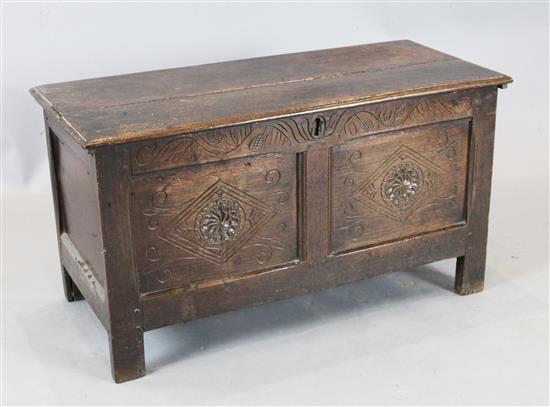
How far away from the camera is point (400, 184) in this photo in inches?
156

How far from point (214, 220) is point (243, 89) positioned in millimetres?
478

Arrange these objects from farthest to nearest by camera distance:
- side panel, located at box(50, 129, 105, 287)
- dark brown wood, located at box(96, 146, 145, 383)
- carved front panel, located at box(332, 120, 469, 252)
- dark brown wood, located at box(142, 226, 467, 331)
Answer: carved front panel, located at box(332, 120, 469, 252)
dark brown wood, located at box(142, 226, 467, 331)
side panel, located at box(50, 129, 105, 287)
dark brown wood, located at box(96, 146, 145, 383)

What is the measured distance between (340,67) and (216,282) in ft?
2.98

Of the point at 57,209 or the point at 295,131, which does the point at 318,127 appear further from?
the point at 57,209

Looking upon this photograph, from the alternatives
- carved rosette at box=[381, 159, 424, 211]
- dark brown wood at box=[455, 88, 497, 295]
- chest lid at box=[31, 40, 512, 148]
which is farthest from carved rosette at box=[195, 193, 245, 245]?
dark brown wood at box=[455, 88, 497, 295]

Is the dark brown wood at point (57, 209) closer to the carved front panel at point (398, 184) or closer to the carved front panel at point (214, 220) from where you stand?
the carved front panel at point (214, 220)

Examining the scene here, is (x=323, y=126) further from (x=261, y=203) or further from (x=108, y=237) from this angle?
(x=108, y=237)

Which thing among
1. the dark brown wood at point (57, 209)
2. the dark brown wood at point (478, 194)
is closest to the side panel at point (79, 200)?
the dark brown wood at point (57, 209)

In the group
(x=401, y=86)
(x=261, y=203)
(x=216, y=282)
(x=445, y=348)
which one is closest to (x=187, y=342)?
(x=216, y=282)

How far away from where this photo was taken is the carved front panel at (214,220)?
3.57 metres

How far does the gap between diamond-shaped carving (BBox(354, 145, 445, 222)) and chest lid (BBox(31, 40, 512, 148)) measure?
25 cm

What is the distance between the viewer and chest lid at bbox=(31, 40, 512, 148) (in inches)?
140

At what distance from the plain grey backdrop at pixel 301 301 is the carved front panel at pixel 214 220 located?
298 millimetres

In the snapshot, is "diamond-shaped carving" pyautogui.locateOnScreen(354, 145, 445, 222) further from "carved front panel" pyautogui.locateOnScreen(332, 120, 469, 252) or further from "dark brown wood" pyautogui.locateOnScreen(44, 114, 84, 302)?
"dark brown wood" pyautogui.locateOnScreen(44, 114, 84, 302)
